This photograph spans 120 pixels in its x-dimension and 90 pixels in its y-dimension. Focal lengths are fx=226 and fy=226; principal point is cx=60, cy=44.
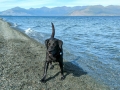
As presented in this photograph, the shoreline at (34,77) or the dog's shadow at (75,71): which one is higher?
the shoreline at (34,77)

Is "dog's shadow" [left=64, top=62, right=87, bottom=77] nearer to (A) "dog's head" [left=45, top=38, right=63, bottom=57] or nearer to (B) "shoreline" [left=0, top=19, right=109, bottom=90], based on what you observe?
(B) "shoreline" [left=0, top=19, right=109, bottom=90]

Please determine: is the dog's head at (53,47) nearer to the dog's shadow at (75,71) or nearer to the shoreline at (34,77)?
the shoreline at (34,77)

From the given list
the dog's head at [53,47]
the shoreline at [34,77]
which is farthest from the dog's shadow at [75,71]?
the dog's head at [53,47]

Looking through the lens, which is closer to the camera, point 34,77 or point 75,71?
point 34,77

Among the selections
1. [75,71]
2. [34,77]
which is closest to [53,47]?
[34,77]

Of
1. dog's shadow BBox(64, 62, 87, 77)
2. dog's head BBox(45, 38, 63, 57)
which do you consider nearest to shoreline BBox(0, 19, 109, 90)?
dog's shadow BBox(64, 62, 87, 77)

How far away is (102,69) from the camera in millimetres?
11602

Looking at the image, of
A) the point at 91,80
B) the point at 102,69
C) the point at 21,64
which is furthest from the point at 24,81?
the point at 102,69

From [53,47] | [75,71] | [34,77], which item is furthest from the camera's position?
[75,71]

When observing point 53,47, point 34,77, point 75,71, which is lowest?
point 75,71

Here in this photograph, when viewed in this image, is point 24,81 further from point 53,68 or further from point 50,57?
point 53,68

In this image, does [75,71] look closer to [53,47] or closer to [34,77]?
[34,77]

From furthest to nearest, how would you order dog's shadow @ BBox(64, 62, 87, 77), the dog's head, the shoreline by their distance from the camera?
dog's shadow @ BBox(64, 62, 87, 77), the dog's head, the shoreline

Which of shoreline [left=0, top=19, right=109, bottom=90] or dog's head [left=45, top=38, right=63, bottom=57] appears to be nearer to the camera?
shoreline [left=0, top=19, right=109, bottom=90]
